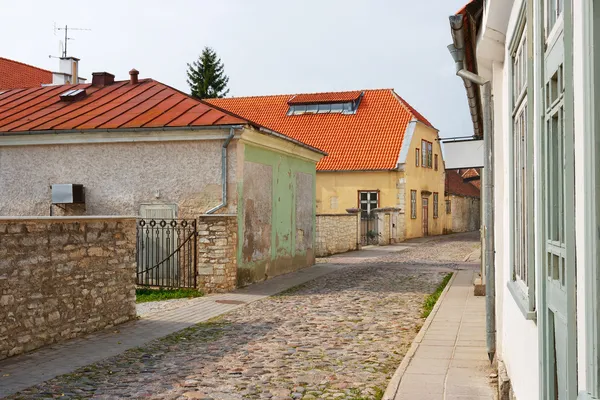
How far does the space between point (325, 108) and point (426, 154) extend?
624 centimetres

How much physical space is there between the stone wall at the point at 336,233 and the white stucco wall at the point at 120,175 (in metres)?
10.7

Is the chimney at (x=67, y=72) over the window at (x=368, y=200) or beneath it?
over

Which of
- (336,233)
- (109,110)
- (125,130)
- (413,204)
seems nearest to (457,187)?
(413,204)

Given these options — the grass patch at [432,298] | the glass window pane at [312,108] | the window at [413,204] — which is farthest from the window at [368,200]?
the grass patch at [432,298]

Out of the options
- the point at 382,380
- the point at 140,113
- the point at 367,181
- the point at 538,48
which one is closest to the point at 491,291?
the point at 382,380

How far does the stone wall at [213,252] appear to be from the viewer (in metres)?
13.9

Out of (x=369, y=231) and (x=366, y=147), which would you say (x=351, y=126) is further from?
(x=369, y=231)

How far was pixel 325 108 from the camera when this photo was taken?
38062 mm

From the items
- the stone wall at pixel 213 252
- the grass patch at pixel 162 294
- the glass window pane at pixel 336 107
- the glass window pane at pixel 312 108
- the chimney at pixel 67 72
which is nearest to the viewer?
the grass patch at pixel 162 294

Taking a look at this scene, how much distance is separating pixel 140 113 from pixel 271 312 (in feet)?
22.3

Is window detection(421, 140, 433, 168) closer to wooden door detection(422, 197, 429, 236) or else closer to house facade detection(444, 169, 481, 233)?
wooden door detection(422, 197, 429, 236)

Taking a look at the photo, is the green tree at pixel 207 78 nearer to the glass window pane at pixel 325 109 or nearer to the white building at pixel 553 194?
the glass window pane at pixel 325 109

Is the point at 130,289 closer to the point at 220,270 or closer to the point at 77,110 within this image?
the point at 220,270

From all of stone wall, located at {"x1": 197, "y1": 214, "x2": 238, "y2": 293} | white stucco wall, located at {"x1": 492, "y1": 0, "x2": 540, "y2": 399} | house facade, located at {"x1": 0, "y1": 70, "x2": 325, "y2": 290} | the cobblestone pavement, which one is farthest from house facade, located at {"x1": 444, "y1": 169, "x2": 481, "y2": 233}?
white stucco wall, located at {"x1": 492, "y1": 0, "x2": 540, "y2": 399}
